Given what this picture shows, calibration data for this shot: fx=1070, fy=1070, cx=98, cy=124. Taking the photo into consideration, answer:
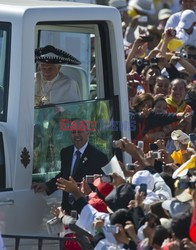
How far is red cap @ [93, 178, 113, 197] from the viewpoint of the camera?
24.0ft

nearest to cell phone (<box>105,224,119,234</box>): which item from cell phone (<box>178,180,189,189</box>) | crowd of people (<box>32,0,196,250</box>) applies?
crowd of people (<box>32,0,196,250</box>)

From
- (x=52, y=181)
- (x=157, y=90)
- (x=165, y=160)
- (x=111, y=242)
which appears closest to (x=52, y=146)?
(x=52, y=181)

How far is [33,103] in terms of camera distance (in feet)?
25.8

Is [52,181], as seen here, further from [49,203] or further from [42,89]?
[42,89]

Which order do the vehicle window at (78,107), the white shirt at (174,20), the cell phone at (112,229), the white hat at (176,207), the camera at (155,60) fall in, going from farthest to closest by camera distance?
the white shirt at (174,20) < the camera at (155,60) < the vehicle window at (78,107) < the cell phone at (112,229) < the white hat at (176,207)

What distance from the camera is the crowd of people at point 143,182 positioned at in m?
6.21

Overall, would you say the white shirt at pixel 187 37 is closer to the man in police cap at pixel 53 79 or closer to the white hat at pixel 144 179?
the man in police cap at pixel 53 79

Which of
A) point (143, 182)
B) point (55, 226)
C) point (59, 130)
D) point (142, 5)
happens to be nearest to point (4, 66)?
point (59, 130)

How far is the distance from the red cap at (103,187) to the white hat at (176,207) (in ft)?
3.57

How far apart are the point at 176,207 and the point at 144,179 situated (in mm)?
944

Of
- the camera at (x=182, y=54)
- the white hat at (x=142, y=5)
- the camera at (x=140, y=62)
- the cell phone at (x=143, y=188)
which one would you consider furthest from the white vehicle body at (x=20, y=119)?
the white hat at (x=142, y=5)

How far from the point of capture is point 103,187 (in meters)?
7.35

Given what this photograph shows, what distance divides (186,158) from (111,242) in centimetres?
144

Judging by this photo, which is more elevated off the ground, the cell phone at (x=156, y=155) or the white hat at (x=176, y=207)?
the cell phone at (x=156, y=155)
